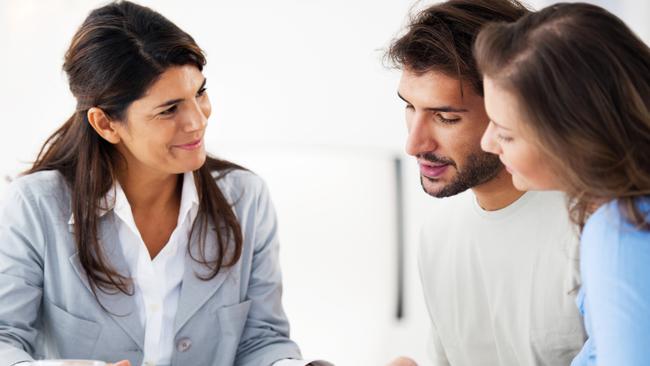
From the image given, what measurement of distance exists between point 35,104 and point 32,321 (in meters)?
1.20

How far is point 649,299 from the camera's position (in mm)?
939

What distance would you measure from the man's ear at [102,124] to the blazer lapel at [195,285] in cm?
26

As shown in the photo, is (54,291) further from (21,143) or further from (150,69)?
(21,143)

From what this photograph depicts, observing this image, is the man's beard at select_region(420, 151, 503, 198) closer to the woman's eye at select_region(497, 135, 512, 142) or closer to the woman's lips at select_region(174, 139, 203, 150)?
the woman's eye at select_region(497, 135, 512, 142)

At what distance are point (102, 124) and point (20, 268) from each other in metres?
0.32

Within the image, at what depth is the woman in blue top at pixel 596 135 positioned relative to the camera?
951 mm

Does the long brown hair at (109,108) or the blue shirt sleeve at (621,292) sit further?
the long brown hair at (109,108)

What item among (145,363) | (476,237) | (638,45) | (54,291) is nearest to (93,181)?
(54,291)

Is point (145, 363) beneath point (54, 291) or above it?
beneath

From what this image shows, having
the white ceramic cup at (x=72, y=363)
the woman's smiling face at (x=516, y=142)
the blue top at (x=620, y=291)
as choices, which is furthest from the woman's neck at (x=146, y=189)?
the blue top at (x=620, y=291)

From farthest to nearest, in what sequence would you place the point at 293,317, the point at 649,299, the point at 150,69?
the point at 293,317
the point at 150,69
the point at 649,299

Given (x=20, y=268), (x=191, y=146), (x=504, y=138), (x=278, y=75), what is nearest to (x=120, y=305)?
(x=20, y=268)

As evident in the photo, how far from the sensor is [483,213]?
156 cm

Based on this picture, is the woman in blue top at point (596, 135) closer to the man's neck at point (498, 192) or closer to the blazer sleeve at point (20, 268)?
the man's neck at point (498, 192)
